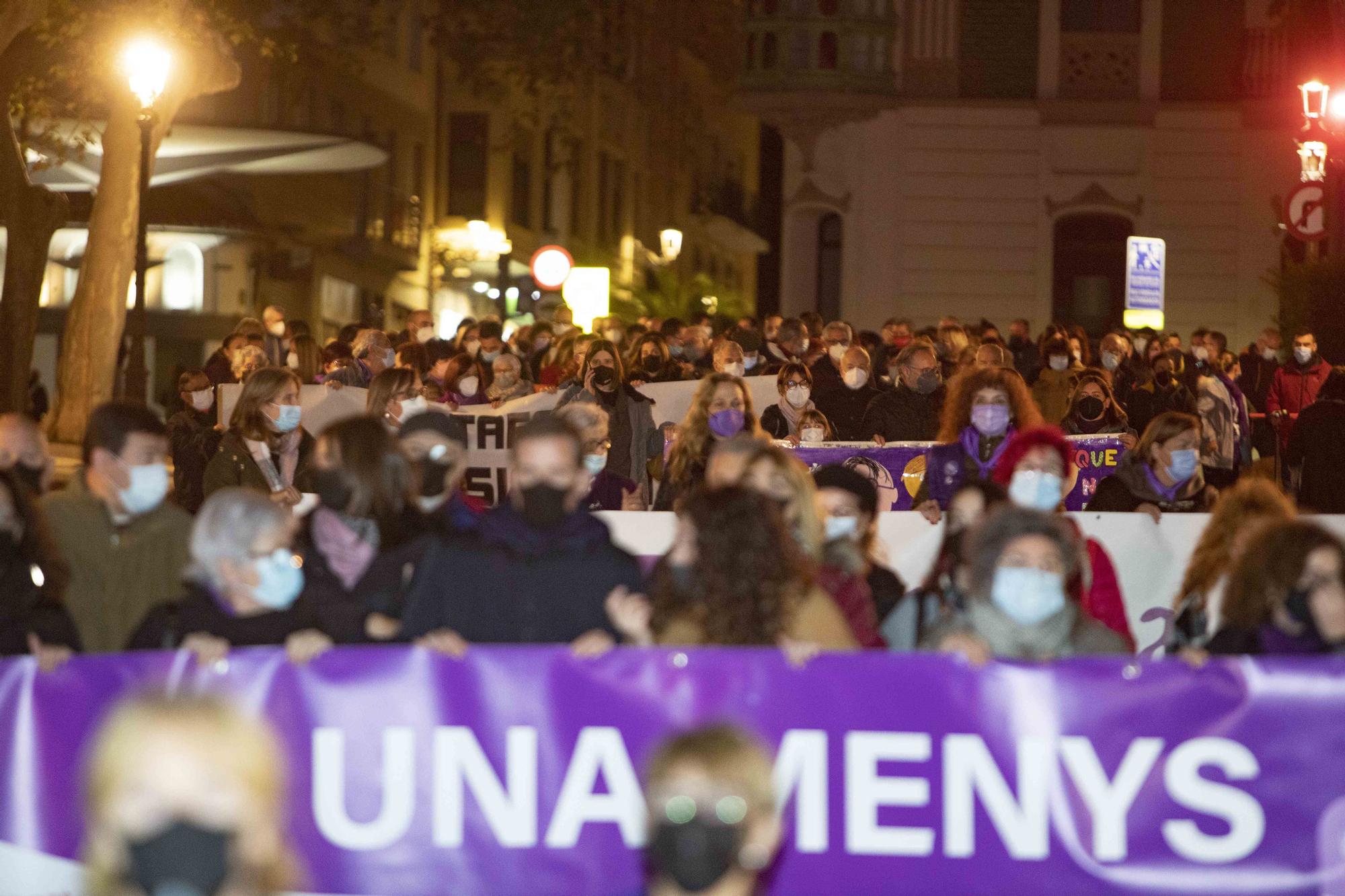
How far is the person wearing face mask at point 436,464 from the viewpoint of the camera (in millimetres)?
7652

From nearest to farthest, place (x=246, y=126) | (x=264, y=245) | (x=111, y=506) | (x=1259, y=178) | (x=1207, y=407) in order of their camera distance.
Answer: (x=111, y=506), (x=1207, y=407), (x=246, y=126), (x=1259, y=178), (x=264, y=245)

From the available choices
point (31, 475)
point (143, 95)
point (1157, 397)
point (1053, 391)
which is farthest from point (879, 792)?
point (143, 95)

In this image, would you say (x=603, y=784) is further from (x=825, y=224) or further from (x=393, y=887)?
(x=825, y=224)

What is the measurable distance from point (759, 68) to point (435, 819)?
110 feet

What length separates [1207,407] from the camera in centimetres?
1820

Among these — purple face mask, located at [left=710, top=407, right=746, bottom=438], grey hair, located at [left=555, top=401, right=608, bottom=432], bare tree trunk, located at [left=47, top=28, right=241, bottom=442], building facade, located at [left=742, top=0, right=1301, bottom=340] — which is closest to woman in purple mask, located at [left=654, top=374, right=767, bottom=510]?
purple face mask, located at [left=710, top=407, right=746, bottom=438]

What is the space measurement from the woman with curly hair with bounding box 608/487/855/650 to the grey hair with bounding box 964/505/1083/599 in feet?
1.34

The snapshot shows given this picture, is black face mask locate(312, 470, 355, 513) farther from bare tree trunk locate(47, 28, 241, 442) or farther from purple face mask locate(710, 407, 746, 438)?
bare tree trunk locate(47, 28, 241, 442)

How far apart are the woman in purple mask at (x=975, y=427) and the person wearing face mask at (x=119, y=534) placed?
3647 mm

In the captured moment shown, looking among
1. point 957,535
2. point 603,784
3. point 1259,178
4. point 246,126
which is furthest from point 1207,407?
point 1259,178

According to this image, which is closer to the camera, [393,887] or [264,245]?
[393,887]

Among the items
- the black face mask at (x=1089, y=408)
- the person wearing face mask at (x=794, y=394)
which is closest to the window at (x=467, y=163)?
the black face mask at (x=1089, y=408)

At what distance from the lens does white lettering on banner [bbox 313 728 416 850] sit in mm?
6594

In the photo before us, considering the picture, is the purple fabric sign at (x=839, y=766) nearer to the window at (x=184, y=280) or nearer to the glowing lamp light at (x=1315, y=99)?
the glowing lamp light at (x=1315, y=99)
